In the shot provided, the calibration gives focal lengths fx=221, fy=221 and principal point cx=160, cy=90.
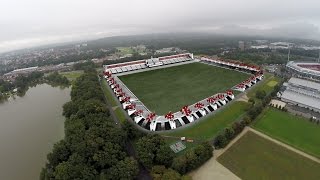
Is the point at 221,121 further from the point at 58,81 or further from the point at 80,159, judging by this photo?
the point at 58,81

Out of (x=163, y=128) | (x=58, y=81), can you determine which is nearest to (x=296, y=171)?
(x=163, y=128)

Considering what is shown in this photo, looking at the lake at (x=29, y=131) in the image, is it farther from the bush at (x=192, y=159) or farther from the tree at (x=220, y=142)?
the tree at (x=220, y=142)

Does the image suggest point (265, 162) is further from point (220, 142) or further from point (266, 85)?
point (266, 85)

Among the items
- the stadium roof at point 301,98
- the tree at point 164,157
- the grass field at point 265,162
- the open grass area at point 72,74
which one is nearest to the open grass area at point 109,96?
the open grass area at point 72,74

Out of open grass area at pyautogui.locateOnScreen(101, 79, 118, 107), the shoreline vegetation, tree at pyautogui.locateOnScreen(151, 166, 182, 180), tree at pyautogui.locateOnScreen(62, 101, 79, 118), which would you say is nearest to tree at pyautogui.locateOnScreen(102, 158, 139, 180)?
tree at pyautogui.locateOnScreen(151, 166, 182, 180)

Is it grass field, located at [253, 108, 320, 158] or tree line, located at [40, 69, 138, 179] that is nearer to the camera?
tree line, located at [40, 69, 138, 179]

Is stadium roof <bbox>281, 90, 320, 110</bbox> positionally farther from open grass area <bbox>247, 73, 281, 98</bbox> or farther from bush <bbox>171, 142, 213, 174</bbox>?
bush <bbox>171, 142, 213, 174</bbox>
